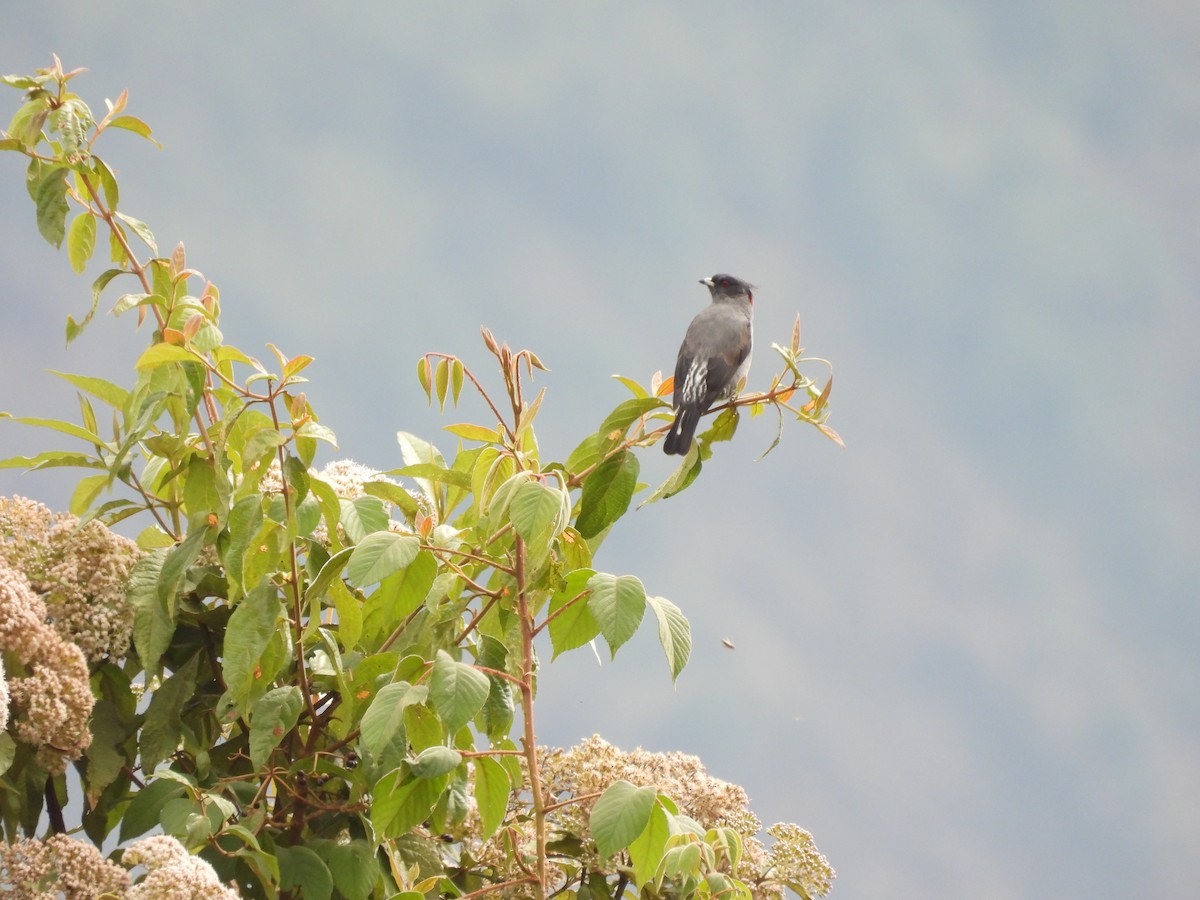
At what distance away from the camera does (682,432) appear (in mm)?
1745

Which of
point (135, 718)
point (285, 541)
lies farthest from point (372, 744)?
point (135, 718)

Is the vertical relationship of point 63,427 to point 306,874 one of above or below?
above

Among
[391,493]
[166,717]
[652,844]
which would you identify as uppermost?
[391,493]

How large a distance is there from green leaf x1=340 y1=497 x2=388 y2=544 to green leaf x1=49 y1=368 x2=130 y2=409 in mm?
475

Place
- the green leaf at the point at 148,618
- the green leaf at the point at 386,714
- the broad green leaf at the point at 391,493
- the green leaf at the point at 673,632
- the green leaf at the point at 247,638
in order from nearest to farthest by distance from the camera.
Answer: the green leaf at the point at 386,714 → the green leaf at the point at 673,632 → the green leaf at the point at 247,638 → the green leaf at the point at 148,618 → the broad green leaf at the point at 391,493

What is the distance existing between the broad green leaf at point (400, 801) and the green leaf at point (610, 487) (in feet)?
1.30

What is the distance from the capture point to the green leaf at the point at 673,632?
1.38 m

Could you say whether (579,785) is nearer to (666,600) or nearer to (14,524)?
(666,600)

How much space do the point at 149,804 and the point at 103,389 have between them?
61 centimetres

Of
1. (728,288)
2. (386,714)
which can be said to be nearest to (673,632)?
(386,714)

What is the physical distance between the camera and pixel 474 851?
1.85m

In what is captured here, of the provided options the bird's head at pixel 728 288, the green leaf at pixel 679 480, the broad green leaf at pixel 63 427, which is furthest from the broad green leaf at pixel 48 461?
the bird's head at pixel 728 288

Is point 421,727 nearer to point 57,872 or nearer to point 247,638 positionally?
point 247,638

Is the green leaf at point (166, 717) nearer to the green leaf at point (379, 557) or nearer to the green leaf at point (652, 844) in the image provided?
the green leaf at point (379, 557)
